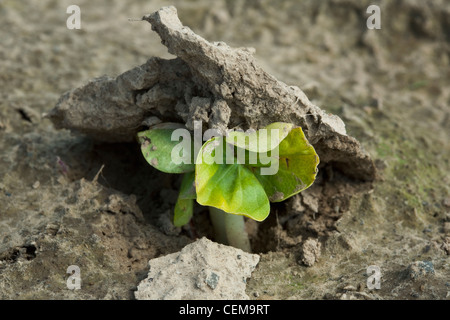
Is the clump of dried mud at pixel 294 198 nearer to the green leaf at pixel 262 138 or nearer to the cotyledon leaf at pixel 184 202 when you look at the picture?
the cotyledon leaf at pixel 184 202

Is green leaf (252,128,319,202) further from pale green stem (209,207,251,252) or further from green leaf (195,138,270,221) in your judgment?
pale green stem (209,207,251,252)

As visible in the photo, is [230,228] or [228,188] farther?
[230,228]

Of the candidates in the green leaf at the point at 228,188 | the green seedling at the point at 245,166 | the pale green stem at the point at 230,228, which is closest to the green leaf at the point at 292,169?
the green seedling at the point at 245,166

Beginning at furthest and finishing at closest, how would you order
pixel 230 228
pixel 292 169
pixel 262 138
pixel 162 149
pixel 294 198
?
pixel 294 198 < pixel 230 228 < pixel 162 149 < pixel 292 169 < pixel 262 138

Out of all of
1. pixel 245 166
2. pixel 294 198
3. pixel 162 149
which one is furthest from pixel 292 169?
pixel 162 149

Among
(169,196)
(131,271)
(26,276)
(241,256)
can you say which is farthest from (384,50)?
(26,276)

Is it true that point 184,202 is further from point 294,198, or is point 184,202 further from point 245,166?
point 294,198

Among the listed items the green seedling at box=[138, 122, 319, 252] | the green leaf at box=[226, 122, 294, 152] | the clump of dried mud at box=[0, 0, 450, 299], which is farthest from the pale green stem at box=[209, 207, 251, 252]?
the green leaf at box=[226, 122, 294, 152]
